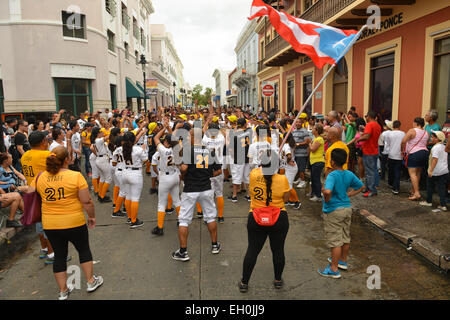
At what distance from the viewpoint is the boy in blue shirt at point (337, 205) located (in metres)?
3.88

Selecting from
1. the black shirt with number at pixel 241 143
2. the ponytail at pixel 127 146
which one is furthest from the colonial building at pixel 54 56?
the black shirt with number at pixel 241 143

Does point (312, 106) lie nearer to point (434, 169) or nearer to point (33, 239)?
point (434, 169)

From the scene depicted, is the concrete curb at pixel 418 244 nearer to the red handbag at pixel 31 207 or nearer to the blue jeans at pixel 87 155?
the red handbag at pixel 31 207

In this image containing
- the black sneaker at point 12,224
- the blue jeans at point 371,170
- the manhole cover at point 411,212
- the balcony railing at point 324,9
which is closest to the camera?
the black sneaker at point 12,224

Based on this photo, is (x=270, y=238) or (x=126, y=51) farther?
(x=126, y=51)

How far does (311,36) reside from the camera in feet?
17.8

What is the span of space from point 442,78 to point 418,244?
5.43 metres

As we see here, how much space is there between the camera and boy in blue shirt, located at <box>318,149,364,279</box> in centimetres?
388

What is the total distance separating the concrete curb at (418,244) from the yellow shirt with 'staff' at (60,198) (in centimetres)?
458

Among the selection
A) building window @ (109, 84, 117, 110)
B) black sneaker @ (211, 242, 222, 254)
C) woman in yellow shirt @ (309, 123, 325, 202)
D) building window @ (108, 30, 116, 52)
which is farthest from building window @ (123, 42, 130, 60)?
black sneaker @ (211, 242, 222, 254)

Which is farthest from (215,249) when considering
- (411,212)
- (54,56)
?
(54,56)

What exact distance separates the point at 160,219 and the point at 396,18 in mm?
9044

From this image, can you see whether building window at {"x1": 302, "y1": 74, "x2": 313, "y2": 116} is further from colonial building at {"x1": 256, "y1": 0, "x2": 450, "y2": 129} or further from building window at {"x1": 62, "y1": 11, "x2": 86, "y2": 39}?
building window at {"x1": 62, "y1": 11, "x2": 86, "y2": 39}

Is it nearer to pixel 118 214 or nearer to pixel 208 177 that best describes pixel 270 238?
pixel 208 177
